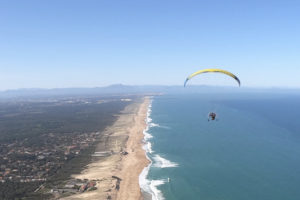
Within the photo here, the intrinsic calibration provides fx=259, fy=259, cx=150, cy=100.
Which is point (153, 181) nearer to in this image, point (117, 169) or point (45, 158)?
point (117, 169)

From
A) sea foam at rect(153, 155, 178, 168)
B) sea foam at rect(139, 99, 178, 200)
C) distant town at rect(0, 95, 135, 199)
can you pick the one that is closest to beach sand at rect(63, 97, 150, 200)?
sea foam at rect(139, 99, 178, 200)

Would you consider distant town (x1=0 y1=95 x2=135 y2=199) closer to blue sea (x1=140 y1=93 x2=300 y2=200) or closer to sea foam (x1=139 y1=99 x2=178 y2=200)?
sea foam (x1=139 y1=99 x2=178 y2=200)

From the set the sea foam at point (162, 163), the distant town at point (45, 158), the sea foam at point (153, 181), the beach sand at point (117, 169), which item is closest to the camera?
the beach sand at point (117, 169)

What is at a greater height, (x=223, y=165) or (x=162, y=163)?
(x=223, y=165)

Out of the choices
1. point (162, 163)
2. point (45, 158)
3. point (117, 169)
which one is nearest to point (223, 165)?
point (162, 163)

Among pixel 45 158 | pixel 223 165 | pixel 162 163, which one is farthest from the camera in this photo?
pixel 45 158

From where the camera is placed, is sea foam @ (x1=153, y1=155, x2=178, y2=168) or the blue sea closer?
the blue sea

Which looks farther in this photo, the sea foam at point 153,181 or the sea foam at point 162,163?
the sea foam at point 162,163

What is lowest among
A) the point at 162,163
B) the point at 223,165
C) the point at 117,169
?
the point at 117,169

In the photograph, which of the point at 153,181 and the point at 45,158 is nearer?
the point at 153,181

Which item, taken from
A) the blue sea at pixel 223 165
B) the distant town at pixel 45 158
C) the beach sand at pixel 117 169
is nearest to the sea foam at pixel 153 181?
the blue sea at pixel 223 165

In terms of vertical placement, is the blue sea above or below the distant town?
above

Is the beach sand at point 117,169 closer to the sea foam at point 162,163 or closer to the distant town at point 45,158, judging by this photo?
the distant town at point 45,158
